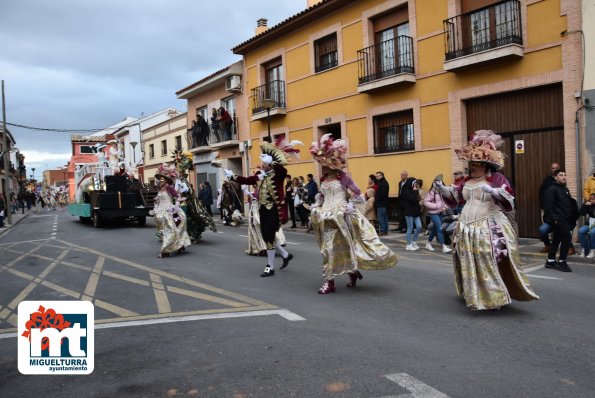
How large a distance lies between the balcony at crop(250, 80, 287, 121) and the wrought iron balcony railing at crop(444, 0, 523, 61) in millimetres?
8097

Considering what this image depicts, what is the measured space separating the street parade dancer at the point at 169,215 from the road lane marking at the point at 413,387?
762 centimetres

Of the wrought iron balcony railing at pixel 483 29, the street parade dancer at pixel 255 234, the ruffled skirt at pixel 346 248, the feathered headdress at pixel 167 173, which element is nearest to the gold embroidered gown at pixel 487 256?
the ruffled skirt at pixel 346 248

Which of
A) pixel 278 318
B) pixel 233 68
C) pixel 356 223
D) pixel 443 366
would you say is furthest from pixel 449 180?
pixel 233 68

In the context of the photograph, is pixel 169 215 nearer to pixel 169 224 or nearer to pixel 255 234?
pixel 169 224

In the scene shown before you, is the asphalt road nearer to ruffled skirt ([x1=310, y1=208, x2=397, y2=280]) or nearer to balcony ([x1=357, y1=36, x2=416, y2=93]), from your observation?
ruffled skirt ([x1=310, y1=208, x2=397, y2=280])

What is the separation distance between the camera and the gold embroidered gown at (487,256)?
539 centimetres

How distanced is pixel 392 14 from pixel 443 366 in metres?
13.8

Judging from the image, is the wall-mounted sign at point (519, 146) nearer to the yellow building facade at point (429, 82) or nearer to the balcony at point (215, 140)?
the yellow building facade at point (429, 82)

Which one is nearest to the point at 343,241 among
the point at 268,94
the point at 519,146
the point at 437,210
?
the point at 437,210

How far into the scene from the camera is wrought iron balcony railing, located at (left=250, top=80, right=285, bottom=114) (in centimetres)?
2066

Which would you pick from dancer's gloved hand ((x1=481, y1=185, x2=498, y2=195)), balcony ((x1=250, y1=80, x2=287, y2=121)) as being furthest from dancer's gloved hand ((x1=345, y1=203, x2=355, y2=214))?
balcony ((x1=250, y1=80, x2=287, y2=121))

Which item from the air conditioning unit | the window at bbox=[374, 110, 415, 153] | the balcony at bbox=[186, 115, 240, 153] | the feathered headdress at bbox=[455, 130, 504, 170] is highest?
the air conditioning unit

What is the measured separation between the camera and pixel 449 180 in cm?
1384

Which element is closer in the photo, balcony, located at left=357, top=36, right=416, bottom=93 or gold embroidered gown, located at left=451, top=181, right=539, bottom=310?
gold embroidered gown, located at left=451, top=181, right=539, bottom=310
